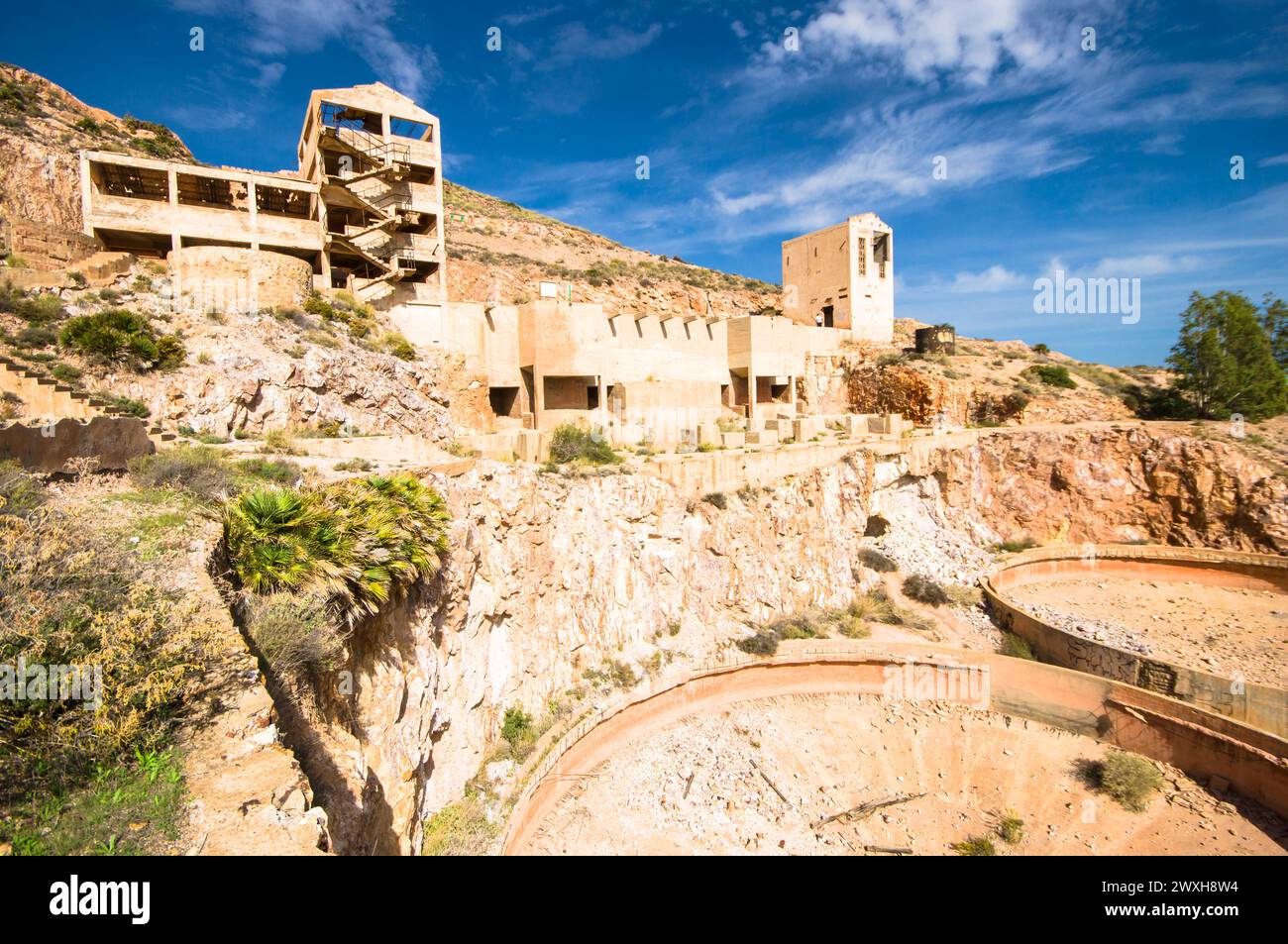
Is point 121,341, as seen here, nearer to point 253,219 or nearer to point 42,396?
point 42,396

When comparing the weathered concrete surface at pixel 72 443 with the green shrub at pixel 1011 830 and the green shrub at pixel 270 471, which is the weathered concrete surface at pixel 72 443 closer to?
the green shrub at pixel 270 471

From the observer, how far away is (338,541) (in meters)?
7.16

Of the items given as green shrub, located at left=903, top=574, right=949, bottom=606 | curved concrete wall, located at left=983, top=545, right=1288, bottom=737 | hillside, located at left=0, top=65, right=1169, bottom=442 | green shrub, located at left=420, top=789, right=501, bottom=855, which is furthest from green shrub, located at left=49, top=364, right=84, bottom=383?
curved concrete wall, located at left=983, top=545, right=1288, bottom=737

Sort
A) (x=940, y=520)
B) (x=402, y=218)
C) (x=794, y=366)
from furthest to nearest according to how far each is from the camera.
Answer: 1. (x=794, y=366)
2. (x=940, y=520)
3. (x=402, y=218)

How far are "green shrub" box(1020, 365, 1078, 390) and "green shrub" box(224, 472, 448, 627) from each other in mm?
32281

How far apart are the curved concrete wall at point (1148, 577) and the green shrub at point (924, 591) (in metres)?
1.54

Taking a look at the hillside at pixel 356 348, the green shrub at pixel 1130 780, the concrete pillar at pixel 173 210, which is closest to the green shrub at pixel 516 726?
the hillside at pixel 356 348

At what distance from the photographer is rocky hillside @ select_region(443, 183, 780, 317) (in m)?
31.1
